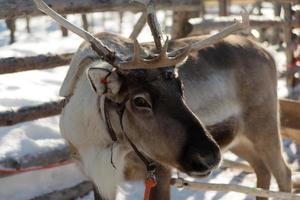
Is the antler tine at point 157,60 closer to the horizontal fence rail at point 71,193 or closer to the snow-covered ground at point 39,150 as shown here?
the snow-covered ground at point 39,150

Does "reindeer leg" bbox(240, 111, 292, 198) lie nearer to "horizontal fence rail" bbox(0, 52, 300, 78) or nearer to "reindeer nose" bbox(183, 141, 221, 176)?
"reindeer nose" bbox(183, 141, 221, 176)

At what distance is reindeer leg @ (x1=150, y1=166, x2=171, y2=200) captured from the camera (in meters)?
3.55

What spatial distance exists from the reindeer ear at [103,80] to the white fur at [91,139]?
0.26 metres

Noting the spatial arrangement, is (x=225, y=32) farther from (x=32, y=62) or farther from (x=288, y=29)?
(x=288, y=29)

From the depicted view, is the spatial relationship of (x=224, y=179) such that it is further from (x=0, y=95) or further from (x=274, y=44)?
(x=274, y=44)

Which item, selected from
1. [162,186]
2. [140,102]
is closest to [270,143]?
[162,186]

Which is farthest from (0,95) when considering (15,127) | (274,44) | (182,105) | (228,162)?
(274,44)

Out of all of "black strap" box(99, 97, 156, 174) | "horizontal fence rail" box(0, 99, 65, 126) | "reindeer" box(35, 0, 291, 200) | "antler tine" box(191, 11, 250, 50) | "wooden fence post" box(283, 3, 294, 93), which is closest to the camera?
"reindeer" box(35, 0, 291, 200)

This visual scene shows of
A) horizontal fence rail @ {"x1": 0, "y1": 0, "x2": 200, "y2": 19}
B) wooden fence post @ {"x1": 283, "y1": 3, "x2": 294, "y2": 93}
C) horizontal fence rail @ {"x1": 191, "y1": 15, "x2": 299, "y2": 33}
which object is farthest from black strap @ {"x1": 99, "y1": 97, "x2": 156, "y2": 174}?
wooden fence post @ {"x1": 283, "y1": 3, "x2": 294, "y2": 93}

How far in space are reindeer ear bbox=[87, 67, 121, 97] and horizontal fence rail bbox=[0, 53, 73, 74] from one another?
1695 mm

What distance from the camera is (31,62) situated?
472 centimetres

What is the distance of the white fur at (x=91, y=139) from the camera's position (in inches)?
131

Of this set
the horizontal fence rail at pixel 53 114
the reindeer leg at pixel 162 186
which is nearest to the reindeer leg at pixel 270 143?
the horizontal fence rail at pixel 53 114

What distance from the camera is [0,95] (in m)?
5.36
